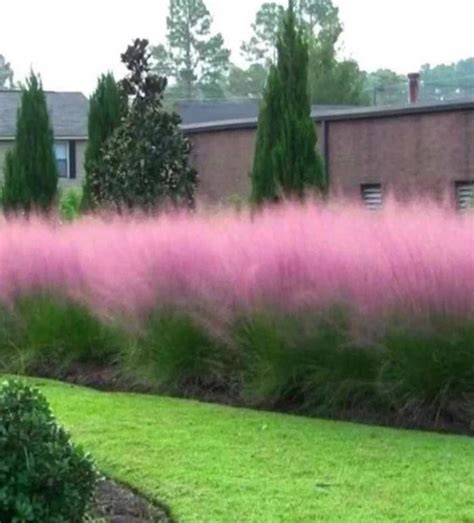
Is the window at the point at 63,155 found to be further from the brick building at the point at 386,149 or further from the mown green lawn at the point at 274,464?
the mown green lawn at the point at 274,464

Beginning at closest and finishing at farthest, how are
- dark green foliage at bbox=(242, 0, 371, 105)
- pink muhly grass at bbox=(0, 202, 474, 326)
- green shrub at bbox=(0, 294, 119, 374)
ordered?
1. pink muhly grass at bbox=(0, 202, 474, 326)
2. green shrub at bbox=(0, 294, 119, 374)
3. dark green foliage at bbox=(242, 0, 371, 105)

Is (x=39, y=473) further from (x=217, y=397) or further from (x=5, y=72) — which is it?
(x=5, y=72)

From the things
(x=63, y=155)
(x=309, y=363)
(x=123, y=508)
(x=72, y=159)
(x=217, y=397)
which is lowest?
(x=217, y=397)

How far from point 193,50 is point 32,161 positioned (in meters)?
63.5

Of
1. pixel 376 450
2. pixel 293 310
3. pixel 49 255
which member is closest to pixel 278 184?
pixel 49 255

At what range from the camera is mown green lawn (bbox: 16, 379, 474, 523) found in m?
6.59

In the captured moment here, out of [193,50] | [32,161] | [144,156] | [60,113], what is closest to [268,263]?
[144,156]

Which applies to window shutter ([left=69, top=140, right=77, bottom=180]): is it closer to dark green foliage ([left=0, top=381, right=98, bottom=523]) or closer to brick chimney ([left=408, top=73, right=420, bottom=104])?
brick chimney ([left=408, top=73, right=420, bottom=104])

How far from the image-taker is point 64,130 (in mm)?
42781

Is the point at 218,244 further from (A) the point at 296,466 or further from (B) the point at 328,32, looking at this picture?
(B) the point at 328,32

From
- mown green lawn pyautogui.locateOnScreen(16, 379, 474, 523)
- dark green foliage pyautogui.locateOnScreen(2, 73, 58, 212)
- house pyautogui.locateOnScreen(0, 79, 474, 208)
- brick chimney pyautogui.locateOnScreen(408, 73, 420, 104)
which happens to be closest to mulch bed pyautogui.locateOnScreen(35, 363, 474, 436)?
mown green lawn pyautogui.locateOnScreen(16, 379, 474, 523)

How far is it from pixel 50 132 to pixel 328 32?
96.4ft

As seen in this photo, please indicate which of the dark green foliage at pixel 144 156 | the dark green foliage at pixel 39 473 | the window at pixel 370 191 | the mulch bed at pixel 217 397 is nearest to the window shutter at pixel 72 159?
the window at pixel 370 191

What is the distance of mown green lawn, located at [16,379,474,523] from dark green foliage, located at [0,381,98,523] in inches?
30.9
